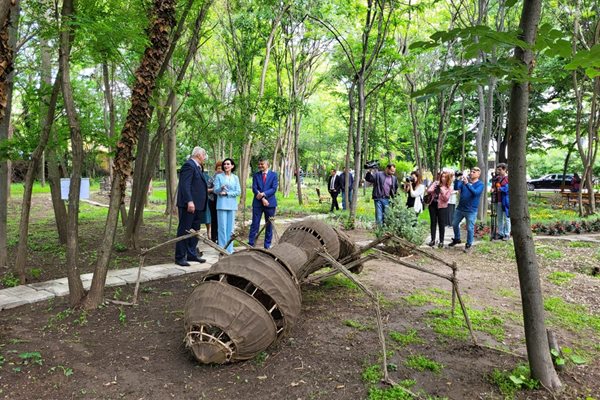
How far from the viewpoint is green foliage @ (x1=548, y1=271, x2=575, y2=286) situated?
257 inches

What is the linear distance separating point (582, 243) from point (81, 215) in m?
15.2

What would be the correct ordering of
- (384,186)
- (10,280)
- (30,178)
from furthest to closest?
1. (384,186)
2. (10,280)
3. (30,178)

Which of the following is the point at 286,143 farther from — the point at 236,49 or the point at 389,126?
the point at 389,126

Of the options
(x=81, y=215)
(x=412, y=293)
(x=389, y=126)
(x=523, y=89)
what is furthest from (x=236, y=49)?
(x=389, y=126)

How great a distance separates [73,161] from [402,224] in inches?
241

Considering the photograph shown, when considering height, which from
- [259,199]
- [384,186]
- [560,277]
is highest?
[384,186]

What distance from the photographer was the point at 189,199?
6.50m

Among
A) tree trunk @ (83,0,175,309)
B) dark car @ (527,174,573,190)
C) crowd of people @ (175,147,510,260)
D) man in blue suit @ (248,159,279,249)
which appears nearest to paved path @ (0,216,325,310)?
crowd of people @ (175,147,510,260)

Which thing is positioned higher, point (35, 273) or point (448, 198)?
point (448, 198)

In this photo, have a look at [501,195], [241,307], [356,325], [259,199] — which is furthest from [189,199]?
[501,195]

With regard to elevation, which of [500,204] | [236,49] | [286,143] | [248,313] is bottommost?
[248,313]

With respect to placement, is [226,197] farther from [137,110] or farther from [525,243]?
[525,243]

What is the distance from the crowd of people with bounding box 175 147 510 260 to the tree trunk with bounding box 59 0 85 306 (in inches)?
68.2

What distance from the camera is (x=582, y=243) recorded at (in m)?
9.83
